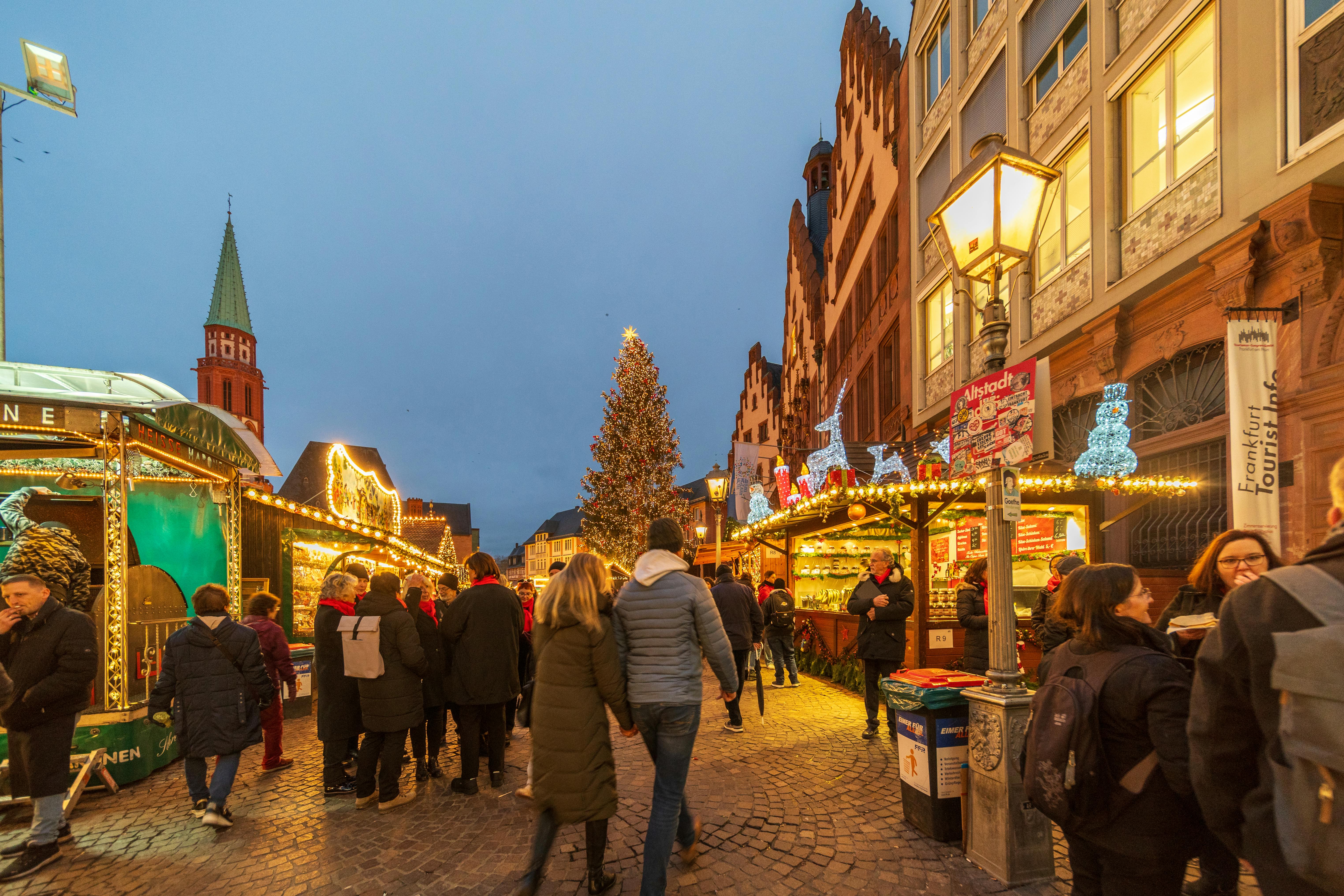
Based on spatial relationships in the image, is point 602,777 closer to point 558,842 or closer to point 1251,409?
point 558,842

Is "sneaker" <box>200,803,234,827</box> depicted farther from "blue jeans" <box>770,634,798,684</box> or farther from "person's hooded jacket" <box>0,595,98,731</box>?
"blue jeans" <box>770,634,798,684</box>

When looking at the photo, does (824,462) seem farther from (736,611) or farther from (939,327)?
(939,327)

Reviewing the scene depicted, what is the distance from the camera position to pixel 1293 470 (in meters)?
6.88

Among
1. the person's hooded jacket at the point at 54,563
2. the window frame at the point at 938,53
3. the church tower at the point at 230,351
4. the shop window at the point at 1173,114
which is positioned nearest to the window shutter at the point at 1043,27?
the shop window at the point at 1173,114

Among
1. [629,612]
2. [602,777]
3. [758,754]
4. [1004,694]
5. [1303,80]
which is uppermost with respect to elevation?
[1303,80]

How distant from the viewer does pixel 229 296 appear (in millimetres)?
67562

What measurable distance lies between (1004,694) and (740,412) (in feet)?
151

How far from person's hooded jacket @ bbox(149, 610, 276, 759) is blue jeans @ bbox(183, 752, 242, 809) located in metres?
0.06

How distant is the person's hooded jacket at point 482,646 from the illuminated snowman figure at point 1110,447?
24.4ft

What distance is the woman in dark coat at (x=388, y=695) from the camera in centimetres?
517

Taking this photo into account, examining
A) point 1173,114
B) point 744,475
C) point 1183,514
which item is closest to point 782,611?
point 1183,514

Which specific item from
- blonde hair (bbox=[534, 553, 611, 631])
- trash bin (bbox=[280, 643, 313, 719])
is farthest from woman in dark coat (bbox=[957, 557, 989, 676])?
trash bin (bbox=[280, 643, 313, 719])

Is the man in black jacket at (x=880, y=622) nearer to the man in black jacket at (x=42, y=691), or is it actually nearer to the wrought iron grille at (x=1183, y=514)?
the wrought iron grille at (x=1183, y=514)

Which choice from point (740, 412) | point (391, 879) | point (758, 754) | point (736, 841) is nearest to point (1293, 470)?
point (758, 754)
